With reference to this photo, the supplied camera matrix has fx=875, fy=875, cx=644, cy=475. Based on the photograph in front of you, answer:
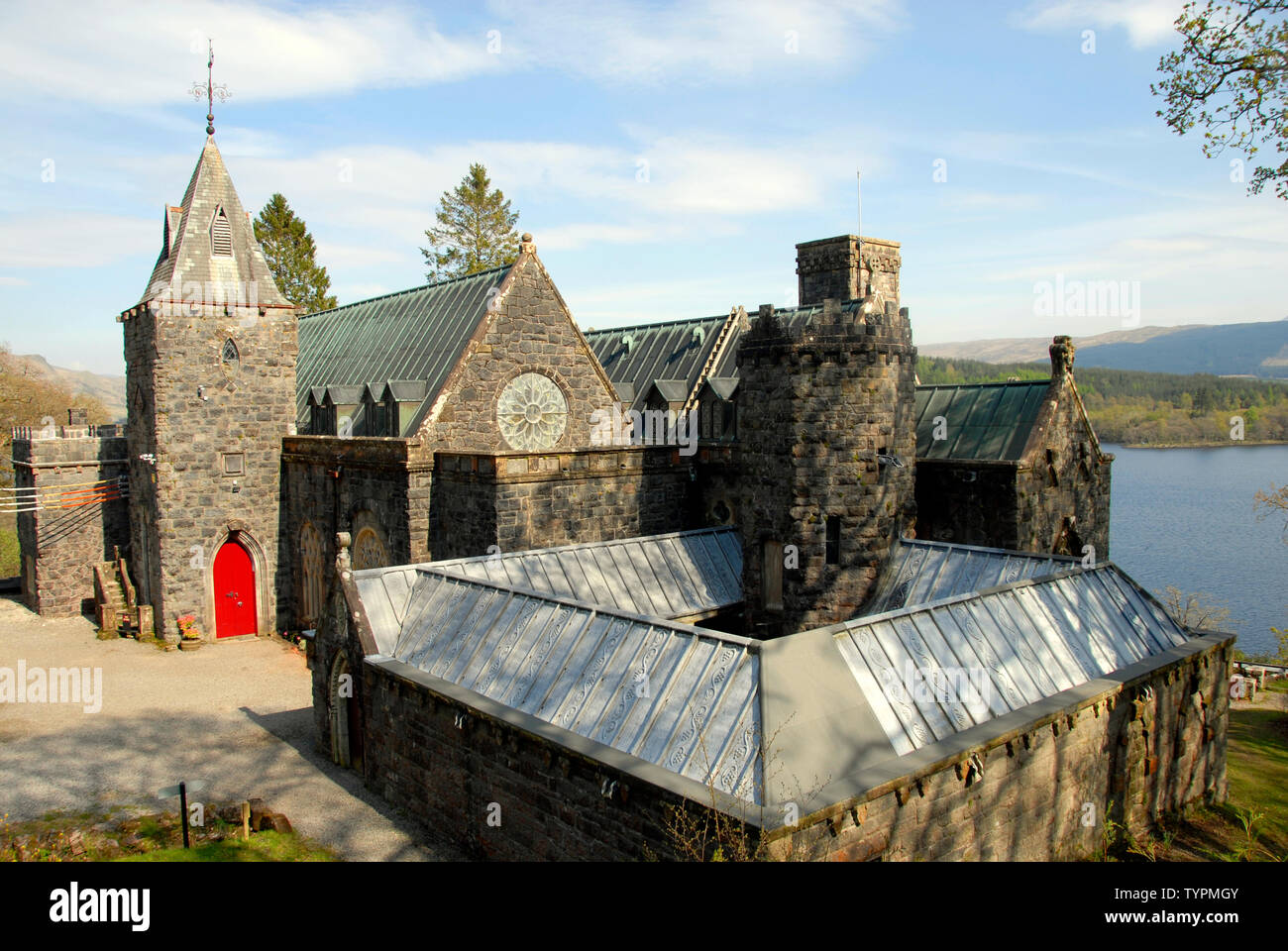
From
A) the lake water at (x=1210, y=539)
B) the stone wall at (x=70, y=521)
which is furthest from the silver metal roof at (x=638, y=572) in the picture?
the lake water at (x=1210, y=539)

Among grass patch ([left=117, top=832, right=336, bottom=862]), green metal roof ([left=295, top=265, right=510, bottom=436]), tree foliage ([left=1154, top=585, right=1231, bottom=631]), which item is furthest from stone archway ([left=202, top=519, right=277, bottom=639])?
tree foliage ([left=1154, top=585, right=1231, bottom=631])

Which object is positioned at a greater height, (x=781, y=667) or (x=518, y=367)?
(x=518, y=367)

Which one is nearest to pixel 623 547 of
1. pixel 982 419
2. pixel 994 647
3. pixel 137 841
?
pixel 994 647

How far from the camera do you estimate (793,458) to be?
15.3 metres

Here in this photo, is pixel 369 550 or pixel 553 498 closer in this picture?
pixel 553 498

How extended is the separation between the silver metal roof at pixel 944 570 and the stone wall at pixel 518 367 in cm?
843

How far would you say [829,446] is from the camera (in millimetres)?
15195

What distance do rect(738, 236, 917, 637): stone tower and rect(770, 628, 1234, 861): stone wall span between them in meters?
4.75

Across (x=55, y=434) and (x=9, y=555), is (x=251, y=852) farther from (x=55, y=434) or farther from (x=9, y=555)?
(x=9, y=555)

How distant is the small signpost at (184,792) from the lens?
11695mm

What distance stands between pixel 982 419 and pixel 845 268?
12.3 metres

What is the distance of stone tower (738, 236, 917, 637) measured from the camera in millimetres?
15141

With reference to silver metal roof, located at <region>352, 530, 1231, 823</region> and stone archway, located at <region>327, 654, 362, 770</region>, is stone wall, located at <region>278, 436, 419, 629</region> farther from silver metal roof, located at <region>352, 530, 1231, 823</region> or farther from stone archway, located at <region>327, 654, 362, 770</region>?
silver metal roof, located at <region>352, 530, 1231, 823</region>

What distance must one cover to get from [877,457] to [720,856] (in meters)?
9.31
